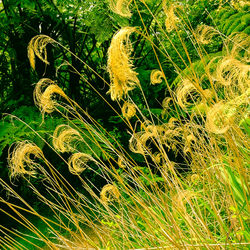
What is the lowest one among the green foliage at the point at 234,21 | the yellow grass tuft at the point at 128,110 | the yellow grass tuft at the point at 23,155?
the green foliage at the point at 234,21

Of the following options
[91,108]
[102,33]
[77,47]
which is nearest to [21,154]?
[102,33]

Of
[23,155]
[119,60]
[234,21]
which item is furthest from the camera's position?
[234,21]

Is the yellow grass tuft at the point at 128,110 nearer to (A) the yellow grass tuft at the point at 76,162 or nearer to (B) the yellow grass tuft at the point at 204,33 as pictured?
(A) the yellow grass tuft at the point at 76,162

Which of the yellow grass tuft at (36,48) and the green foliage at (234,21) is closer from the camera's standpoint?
the yellow grass tuft at (36,48)

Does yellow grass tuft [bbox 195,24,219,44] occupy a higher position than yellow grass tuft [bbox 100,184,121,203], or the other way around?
yellow grass tuft [bbox 195,24,219,44]

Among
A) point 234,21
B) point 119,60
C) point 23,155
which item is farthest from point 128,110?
point 234,21

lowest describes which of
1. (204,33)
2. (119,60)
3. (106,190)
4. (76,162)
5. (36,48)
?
(106,190)

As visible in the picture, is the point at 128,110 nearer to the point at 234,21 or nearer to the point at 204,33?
the point at 204,33

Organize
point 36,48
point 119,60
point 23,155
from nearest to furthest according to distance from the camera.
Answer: point 119,60, point 23,155, point 36,48

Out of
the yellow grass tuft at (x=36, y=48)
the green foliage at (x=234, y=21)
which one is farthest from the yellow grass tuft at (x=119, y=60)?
the green foliage at (x=234, y=21)

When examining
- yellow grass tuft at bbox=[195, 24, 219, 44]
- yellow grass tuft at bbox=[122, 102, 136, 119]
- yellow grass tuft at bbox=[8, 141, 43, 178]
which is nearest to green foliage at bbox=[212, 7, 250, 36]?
yellow grass tuft at bbox=[195, 24, 219, 44]

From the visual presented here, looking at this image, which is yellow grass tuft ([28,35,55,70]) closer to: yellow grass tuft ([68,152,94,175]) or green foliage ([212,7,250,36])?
yellow grass tuft ([68,152,94,175])

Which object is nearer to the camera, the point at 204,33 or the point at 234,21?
the point at 204,33

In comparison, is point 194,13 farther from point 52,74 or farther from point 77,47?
point 52,74
